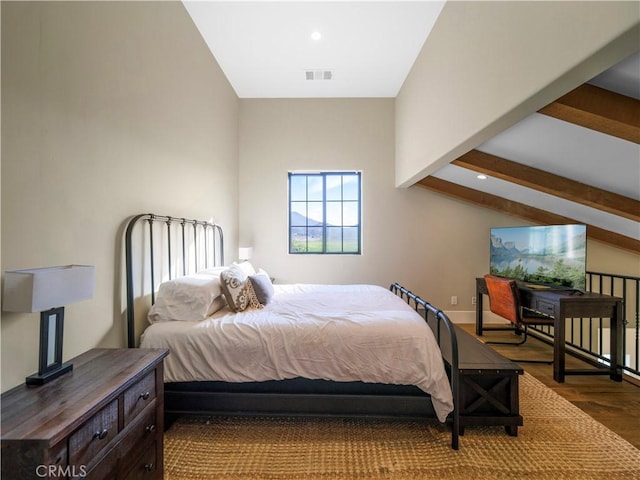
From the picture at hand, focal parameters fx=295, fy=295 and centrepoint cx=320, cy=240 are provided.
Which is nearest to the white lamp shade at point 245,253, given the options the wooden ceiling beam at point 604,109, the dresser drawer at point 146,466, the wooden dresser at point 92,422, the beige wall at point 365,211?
the beige wall at point 365,211

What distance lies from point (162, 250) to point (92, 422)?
1593 millimetres

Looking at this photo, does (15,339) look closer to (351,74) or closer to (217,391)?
(217,391)

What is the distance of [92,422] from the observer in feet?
3.60

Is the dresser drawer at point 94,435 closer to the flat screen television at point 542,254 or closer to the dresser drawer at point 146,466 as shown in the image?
the dresser drawer at point 146,466

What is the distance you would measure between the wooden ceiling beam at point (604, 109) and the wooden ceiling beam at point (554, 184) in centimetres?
129

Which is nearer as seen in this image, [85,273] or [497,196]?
[85,273]

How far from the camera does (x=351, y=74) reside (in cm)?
395

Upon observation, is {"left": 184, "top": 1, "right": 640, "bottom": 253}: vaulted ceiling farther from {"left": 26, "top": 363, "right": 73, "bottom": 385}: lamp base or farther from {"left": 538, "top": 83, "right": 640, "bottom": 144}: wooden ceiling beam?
{"left": 26, "top": 363, "right": 73, "bottom": 385}: lamp base

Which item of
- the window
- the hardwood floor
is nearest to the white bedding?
the hardwood floor

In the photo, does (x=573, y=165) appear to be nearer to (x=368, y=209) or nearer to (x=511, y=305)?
(x=511, y=305)

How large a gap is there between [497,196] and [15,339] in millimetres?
5085

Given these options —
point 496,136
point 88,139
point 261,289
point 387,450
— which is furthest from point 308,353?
point 496,136

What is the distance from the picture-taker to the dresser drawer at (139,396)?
1299 mm

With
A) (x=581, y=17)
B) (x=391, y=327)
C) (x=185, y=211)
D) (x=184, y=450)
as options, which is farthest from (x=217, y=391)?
(x=581, y=17)
